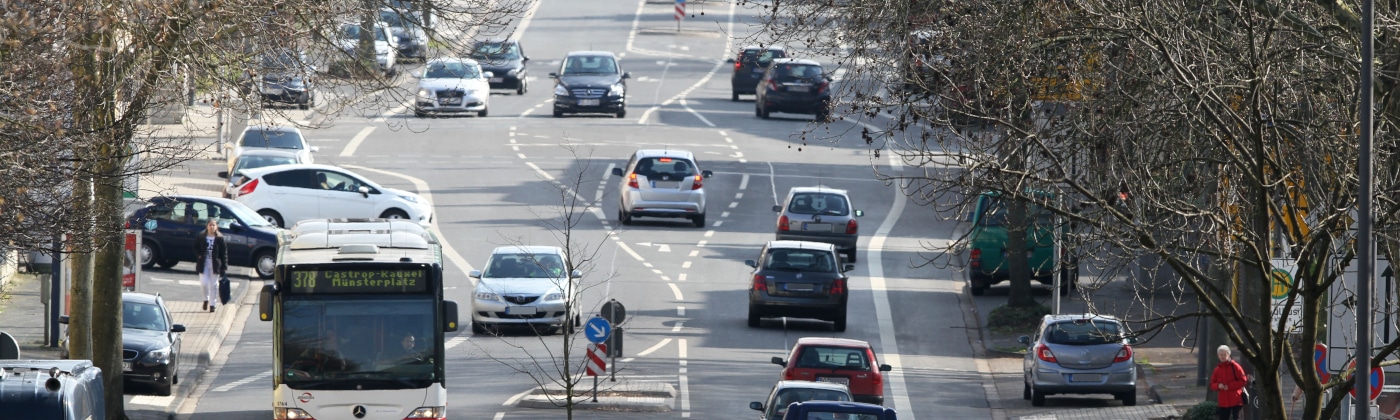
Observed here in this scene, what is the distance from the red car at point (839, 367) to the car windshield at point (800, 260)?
549 cm

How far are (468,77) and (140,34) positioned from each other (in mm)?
31983

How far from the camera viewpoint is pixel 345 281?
19578 mm

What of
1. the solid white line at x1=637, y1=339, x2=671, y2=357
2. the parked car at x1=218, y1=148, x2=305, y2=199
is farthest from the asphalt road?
the parked car at x1=218, y1=148, x2=305, y2=199

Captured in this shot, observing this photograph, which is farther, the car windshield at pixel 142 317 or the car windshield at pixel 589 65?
the car windshield at pixel 589 65

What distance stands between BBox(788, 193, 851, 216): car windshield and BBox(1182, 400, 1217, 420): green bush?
1242 centimetres

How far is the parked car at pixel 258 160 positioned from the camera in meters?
38.1

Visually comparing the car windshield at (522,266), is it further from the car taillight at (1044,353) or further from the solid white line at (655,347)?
the car taillight at (1044,353)

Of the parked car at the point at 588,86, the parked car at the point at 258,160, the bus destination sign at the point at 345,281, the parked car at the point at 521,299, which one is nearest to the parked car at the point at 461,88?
the parked car at the point at 588,86

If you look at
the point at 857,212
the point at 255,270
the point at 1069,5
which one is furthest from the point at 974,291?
the point at 1069,5

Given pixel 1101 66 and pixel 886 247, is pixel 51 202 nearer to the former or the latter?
pixel 1101 66

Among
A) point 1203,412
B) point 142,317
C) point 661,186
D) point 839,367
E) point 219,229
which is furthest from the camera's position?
point 661,186

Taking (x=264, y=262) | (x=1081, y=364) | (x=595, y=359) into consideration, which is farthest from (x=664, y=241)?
(x=1081, y=364)

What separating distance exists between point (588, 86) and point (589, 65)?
2.06 ft

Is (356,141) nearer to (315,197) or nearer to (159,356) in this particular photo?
(315,197)
